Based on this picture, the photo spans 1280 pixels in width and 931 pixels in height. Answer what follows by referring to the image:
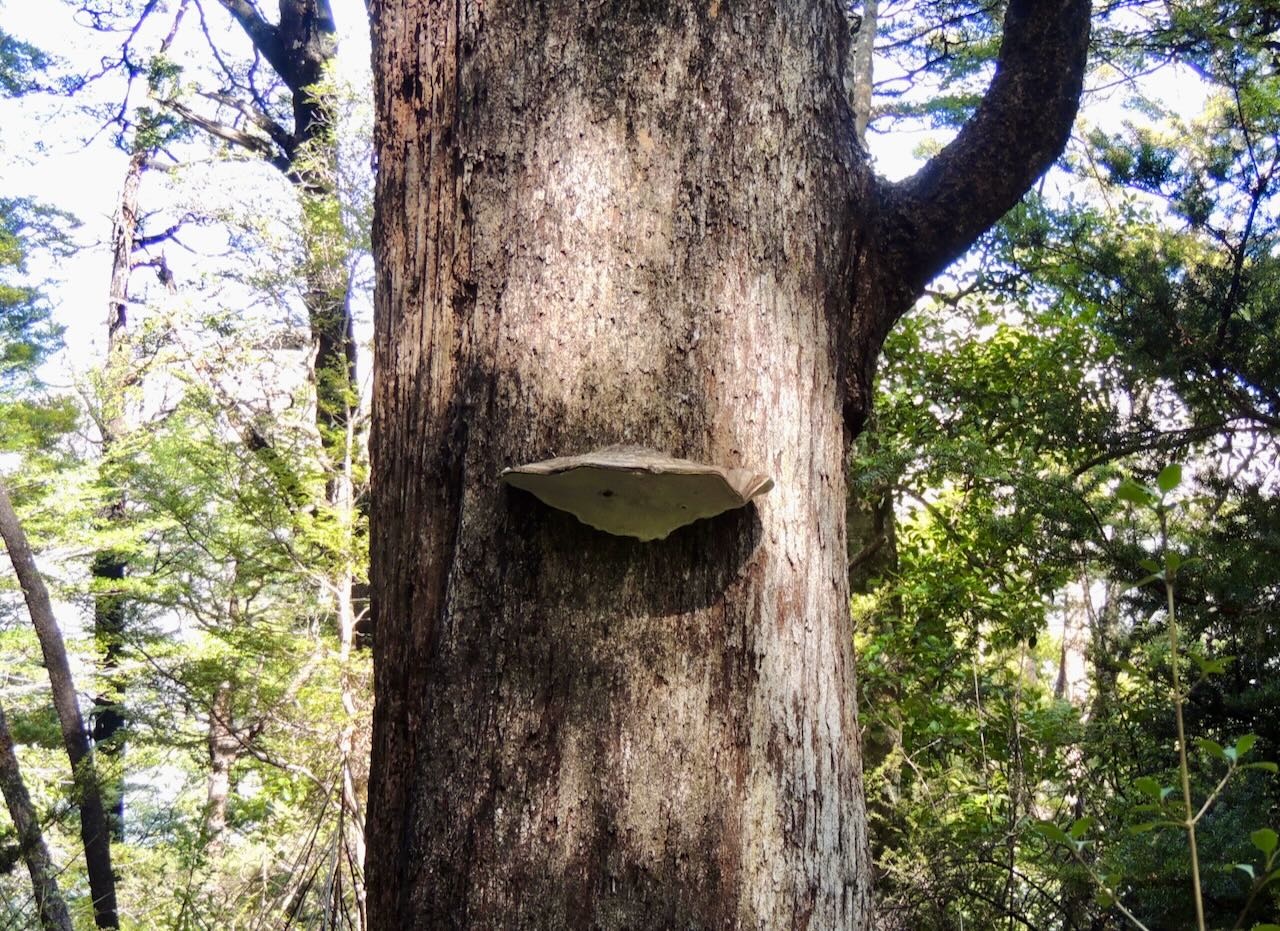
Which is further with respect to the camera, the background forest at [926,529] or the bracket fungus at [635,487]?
the background forest at [926,529]

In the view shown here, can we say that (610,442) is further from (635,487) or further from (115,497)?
(115,497)

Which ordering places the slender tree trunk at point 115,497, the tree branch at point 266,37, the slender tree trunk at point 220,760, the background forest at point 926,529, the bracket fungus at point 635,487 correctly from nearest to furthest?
the bracket fungus at point 635,487 → the background forest at point 926,529 → the slender tree trunk at point 220,760 → the slender tree trunk at point 115,497 → the tree branch at point 266,37

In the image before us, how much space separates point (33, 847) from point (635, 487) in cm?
574

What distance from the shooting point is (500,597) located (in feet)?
3.20

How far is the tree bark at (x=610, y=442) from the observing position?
92cm

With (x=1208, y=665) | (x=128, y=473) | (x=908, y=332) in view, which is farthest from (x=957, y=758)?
(x=128, y=473)

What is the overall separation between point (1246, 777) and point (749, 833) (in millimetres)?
2630

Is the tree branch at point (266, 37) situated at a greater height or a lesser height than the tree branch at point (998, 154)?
greater

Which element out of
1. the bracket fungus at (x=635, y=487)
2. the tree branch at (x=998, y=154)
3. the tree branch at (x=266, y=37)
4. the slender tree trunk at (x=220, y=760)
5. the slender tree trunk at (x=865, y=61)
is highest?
the tree branch at (x=266, y=37)

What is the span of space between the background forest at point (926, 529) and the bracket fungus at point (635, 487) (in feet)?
1.93

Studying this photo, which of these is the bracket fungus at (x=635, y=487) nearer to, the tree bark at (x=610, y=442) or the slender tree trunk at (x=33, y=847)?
the tree bark at (x=610, y=442)

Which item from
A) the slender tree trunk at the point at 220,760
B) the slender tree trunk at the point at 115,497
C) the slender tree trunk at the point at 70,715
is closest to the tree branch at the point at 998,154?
the slender tree trunk at the point at 220,760

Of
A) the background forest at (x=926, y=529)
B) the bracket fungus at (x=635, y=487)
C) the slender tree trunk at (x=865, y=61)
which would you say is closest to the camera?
the bracket fungus at (x=635, y=487)

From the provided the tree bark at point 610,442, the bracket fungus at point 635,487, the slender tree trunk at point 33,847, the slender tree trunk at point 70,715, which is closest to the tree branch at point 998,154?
the tree bark at point 610,442
